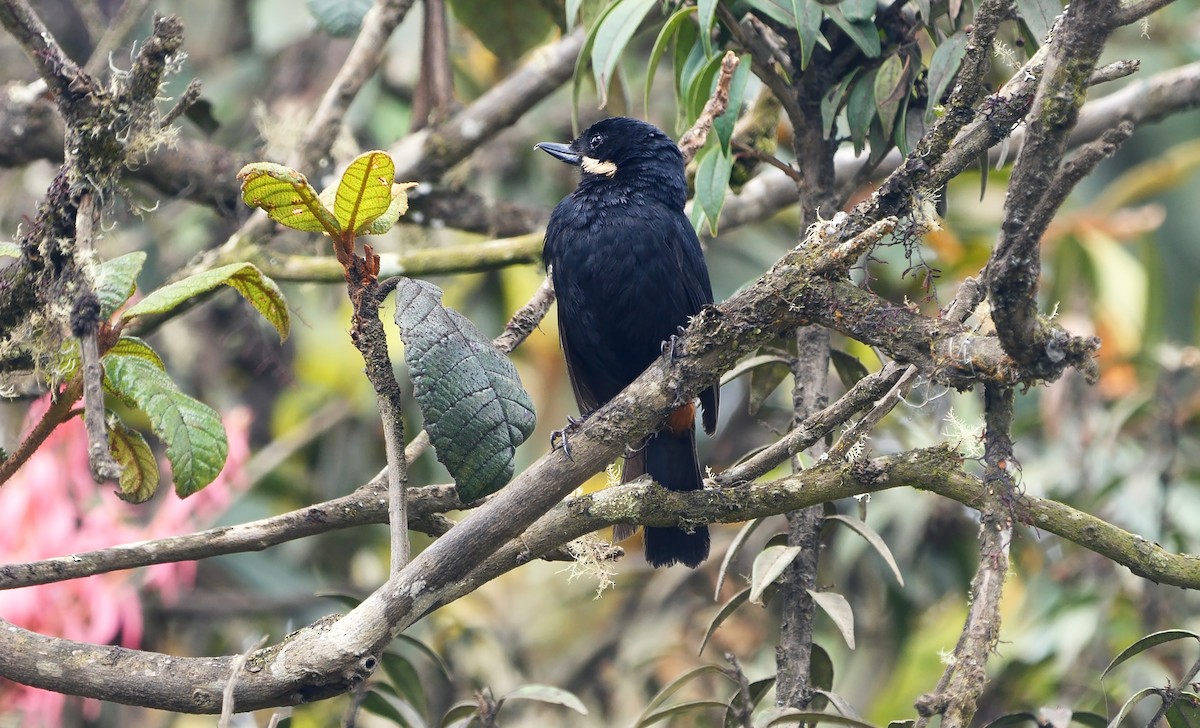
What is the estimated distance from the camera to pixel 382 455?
4922 mm

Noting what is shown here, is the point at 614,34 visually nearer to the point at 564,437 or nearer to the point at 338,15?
the point at 564,437

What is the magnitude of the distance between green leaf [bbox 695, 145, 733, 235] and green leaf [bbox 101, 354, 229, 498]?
1051 mm

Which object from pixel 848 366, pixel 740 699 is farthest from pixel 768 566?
pixel 848 366

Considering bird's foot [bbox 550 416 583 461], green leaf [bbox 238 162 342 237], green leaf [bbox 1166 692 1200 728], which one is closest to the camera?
green leaf [bbox 238 162 342 237]

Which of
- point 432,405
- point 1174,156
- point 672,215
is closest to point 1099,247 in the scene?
point 1174,156

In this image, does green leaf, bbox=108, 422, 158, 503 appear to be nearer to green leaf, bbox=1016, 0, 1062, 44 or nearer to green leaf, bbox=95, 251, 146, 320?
green leaf, bbox=95, 251, 146, 320

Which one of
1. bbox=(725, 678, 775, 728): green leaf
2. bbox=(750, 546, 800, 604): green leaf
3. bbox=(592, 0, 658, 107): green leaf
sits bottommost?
bbox=(725, 678, 775, 728): green leaf

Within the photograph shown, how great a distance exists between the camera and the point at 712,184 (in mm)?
2391

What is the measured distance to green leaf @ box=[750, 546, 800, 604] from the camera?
6.93ft

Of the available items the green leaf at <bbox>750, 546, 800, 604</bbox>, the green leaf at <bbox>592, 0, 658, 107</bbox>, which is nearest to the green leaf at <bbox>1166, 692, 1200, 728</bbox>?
the green leaf at <bbox>750, 546, 800, 604</bbox>

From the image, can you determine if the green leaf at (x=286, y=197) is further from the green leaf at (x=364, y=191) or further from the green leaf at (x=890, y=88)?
the green leaf at (x=890, y=88)

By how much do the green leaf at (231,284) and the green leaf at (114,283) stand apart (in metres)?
0.02

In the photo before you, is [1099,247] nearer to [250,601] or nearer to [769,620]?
[769,620]

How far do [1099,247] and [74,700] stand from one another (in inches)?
176
